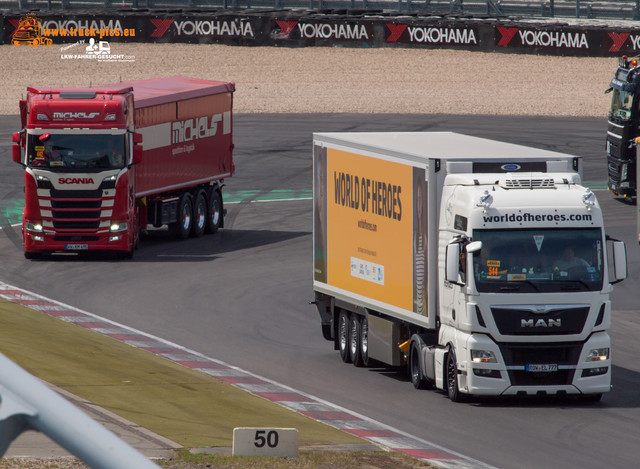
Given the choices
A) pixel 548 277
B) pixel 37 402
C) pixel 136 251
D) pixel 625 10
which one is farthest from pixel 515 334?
pixel 625 10

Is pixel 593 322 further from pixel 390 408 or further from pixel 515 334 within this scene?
pixel 390 408

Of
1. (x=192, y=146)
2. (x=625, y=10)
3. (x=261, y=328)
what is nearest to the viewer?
(x=261, y=328)

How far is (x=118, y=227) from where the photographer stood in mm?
29297

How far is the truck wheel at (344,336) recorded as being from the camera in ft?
66.0

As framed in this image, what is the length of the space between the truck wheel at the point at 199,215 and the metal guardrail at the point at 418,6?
1339 inches

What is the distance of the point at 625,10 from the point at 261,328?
4931 centimetres

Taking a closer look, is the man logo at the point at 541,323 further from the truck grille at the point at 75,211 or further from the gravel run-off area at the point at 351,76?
the gravel run-off area at the point at 351,76

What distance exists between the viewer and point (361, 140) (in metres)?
19.2

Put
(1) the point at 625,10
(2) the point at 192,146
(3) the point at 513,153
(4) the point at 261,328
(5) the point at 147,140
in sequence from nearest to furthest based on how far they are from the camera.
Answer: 1. (3) the point at 513,153
2. (4) the point at 261,328
3. (5) the point at 147,140
4. (2) the point at 192,146
5. (1) the point at 625,10

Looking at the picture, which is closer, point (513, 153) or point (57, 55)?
point (513, 153)

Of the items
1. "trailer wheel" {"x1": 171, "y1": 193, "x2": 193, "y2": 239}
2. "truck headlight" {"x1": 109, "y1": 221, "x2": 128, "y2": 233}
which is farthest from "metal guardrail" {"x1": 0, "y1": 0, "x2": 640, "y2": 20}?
"truck headlight" {"x1": 109, "y1": 221, "x2": 128, "y2": 233}

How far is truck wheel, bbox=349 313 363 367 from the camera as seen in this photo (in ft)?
64.5

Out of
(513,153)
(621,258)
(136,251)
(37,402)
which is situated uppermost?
(37,402)

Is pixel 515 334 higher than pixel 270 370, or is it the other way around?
pixel 515 334
